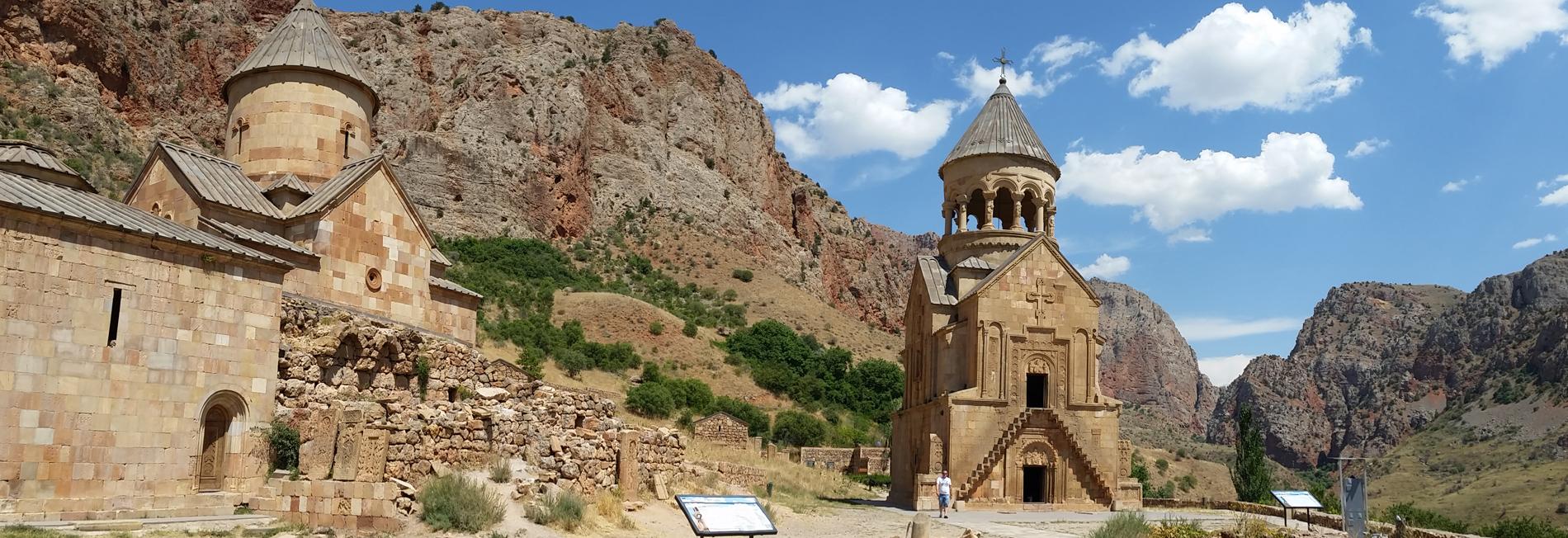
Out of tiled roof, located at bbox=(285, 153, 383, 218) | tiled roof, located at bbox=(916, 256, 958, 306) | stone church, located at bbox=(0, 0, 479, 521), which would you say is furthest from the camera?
tiled roof, located at bbox=(916, 256, 958, 306)

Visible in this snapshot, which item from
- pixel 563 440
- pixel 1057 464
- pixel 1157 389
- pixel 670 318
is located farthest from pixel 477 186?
pixel 1157 389

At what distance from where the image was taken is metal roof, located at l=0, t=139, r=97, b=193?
15.8 metres

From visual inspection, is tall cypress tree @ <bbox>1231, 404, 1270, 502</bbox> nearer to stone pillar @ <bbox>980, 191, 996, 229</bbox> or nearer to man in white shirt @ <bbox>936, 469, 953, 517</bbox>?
stone pillar @ <bbox>980, 191, 996, 229</bbox>

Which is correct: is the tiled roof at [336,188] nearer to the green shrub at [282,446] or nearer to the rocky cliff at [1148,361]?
the green shrub at [282,446]

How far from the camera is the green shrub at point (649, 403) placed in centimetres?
4022

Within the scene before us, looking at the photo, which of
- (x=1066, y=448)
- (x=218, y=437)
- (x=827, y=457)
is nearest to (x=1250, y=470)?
(x=1066, y=448)

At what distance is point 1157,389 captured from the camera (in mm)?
142375

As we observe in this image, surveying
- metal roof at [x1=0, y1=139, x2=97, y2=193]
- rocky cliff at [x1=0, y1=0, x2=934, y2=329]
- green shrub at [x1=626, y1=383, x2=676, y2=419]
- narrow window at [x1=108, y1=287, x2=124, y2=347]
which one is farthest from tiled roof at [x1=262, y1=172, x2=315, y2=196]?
rocky cliff at [x1=0, y1=0, x2=934, y2=329]

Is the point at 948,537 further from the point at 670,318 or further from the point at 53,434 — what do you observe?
the point at 670,318

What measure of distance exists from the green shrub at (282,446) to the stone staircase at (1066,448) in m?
13.4

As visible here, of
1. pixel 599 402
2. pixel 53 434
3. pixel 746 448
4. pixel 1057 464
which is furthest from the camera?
pixel 746 448

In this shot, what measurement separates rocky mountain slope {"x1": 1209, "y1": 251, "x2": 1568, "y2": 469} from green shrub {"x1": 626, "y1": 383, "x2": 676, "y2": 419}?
43.1 meters

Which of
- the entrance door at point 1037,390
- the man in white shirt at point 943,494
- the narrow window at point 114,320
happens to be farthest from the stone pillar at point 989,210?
the narrow window at point 114,320

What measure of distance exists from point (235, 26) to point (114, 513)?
57.8 metres
